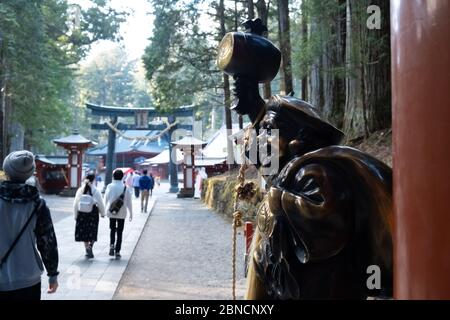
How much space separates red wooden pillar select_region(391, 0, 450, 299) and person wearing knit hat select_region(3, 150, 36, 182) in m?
2.56

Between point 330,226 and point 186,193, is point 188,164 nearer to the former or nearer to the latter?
point 186,193

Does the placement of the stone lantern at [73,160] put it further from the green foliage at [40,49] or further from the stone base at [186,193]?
the stone base at [186,193]

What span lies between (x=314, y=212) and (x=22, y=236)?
2163 millimetres

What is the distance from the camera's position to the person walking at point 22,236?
9.34 ft

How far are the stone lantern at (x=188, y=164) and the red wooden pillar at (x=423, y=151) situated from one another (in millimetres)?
22821

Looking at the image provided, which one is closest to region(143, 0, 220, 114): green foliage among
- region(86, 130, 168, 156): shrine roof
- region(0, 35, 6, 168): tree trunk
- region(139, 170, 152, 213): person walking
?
region(139, 170, 152, 213): person walking

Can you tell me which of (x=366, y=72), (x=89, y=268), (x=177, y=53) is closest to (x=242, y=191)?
(x=89, y=268)

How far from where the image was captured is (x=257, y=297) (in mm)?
1958

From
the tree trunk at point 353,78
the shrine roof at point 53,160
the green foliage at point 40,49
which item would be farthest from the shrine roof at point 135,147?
the tree trunk at point 353,78

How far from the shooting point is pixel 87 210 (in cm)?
727

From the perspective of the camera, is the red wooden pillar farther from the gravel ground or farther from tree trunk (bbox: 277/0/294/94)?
tree trunk (bbox: 277/0/294/94)

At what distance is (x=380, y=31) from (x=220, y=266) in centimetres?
472

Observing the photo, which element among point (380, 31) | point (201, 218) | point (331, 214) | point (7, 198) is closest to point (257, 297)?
point (331, 214)

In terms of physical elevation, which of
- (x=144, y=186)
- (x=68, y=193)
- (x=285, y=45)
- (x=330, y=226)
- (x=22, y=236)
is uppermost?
(x=285, y=45)
